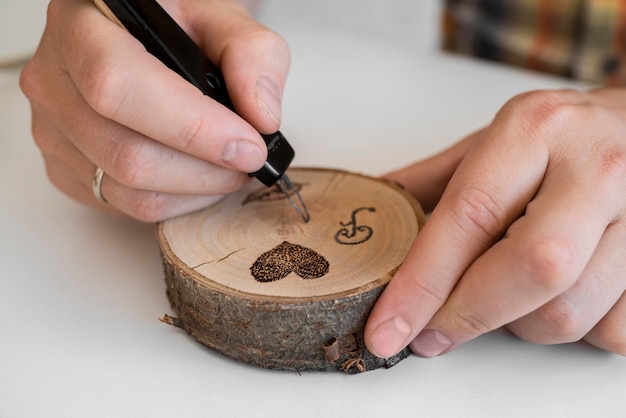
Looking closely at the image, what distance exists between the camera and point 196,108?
2.87ft

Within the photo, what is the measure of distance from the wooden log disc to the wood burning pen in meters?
0.09

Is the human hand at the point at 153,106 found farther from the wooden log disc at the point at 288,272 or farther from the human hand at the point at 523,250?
the human hand at the point at 523,250

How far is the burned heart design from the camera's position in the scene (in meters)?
0.89

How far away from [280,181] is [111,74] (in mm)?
291

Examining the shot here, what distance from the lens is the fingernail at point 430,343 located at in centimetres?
89

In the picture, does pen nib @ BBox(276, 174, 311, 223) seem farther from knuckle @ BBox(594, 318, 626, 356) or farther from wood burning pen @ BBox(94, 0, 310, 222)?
knuckle @ BBox(594, 318, 626, 356)

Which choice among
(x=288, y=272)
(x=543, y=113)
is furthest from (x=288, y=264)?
(x=543, y=113)

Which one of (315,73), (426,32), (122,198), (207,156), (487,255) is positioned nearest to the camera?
(487,255)

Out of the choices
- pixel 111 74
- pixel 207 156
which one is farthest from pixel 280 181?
pixel 111 74

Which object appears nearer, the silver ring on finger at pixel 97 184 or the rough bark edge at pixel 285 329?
the rough bark edge at pixel 285 329

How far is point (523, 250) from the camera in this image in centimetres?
77

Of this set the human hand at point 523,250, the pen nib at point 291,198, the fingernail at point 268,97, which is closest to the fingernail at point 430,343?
Result: the human hand at point 523,250

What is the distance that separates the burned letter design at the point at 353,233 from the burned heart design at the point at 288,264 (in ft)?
0.16

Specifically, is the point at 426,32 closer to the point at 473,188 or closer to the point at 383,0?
the point at 383,0
